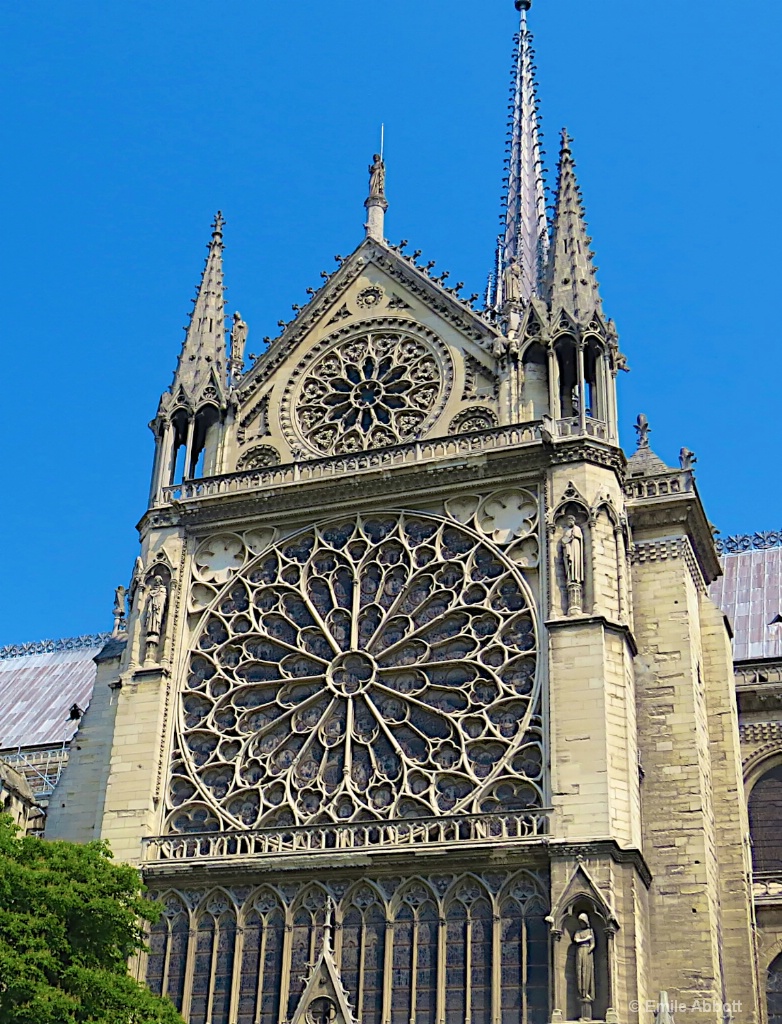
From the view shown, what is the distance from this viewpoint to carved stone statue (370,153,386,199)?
33.8 m

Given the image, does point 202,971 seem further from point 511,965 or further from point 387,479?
point 387,479

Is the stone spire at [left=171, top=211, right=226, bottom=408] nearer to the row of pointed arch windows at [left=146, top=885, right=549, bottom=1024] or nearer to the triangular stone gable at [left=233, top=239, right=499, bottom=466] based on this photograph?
the triangular stone gable at [left=233, top=239, right=499, bottom=466]

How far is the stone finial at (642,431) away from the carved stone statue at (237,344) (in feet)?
27.4

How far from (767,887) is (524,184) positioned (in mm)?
28585

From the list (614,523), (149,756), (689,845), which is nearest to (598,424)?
(614,523)

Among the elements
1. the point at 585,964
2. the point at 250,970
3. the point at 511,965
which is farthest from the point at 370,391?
the point at 585,964

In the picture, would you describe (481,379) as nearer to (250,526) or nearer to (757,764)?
(250,526)

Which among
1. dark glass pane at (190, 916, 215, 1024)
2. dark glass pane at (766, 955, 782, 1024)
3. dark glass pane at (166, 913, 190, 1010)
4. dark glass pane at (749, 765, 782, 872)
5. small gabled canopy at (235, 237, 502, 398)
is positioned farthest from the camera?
small gabled canopy at (235, 237, 502, 398)

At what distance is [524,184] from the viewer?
169ft

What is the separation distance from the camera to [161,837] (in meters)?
27.1

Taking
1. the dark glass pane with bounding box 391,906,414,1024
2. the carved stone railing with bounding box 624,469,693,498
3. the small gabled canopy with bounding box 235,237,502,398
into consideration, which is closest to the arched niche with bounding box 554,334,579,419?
the carved stone railing with bounding box 624,469,693,498

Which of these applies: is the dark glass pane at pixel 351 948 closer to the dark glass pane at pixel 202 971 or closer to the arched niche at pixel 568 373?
the dark glass pane at pixel 202 971

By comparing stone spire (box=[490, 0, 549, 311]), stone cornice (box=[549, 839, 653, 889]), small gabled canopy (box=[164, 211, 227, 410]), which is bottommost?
stone cornice (box=[549, 839, 653, 889])

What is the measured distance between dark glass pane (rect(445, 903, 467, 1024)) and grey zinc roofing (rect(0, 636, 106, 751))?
1832 centimetres
